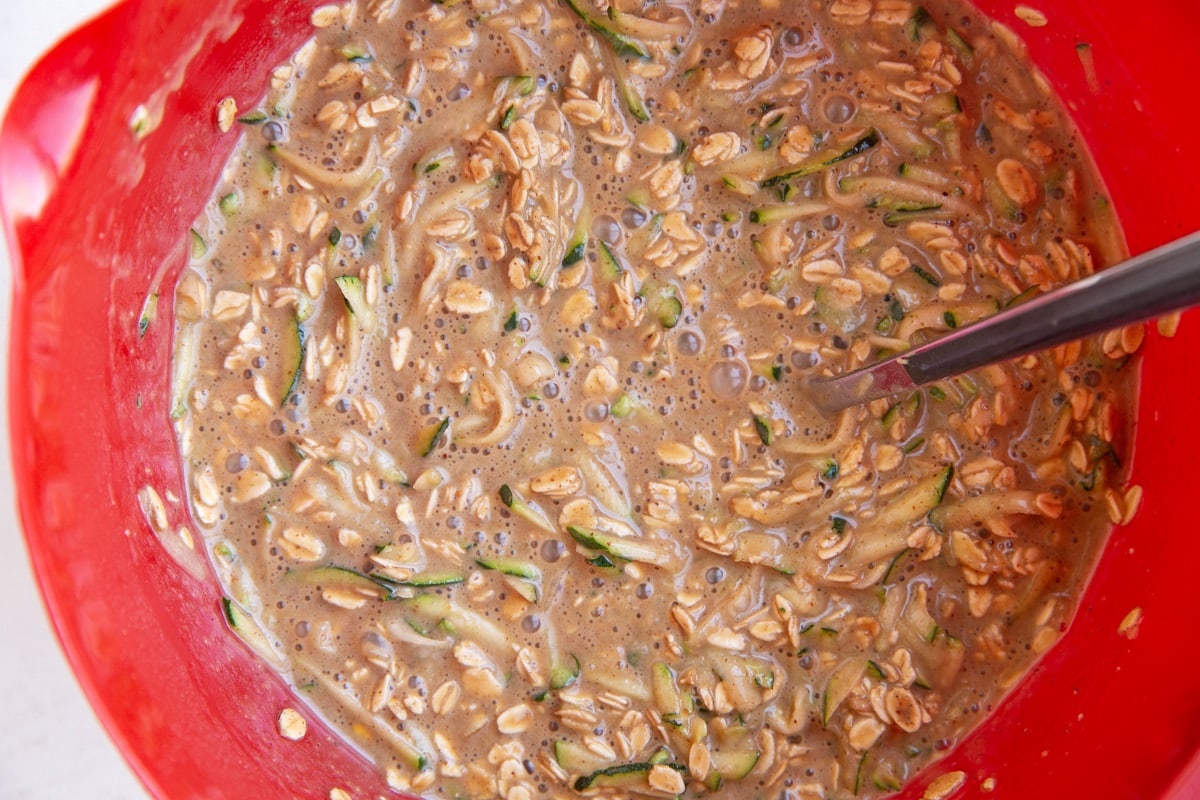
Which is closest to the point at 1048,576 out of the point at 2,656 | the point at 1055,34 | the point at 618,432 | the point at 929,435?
the point at 929,435

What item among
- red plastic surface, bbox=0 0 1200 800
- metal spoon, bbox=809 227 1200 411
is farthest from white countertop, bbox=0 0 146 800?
metal spoon, bbox=809 227 1200 411

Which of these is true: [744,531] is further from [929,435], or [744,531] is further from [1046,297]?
[1046,297]

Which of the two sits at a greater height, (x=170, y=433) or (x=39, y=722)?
(x=170, y=433)

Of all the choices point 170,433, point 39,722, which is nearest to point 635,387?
point 170,433

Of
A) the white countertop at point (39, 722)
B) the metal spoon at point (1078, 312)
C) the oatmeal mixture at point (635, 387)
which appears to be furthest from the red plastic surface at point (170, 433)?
the metal spoon at point (1078, 312)

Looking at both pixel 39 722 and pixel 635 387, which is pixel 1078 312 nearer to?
pixel 635 387

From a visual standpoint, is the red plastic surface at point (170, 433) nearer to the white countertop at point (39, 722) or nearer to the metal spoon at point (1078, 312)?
the white countertop at point (39, 722)
